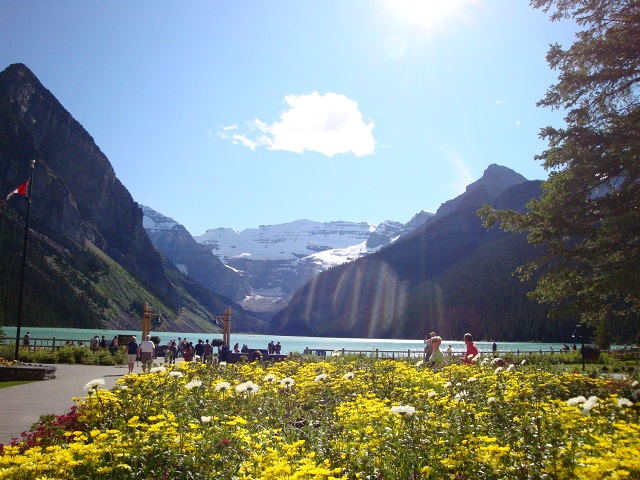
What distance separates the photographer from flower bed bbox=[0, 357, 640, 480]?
15.2ft

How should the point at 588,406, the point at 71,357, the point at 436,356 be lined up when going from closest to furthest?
the point at 588,406 < the point at 436,356 < the point at 71,357

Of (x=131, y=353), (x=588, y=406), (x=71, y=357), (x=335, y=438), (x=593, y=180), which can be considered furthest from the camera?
(x=71, y=357)

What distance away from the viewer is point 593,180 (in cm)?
1274

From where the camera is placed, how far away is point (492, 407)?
7.43 m

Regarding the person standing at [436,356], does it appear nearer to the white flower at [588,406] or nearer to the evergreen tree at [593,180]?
the evergreen tree at [593,180]

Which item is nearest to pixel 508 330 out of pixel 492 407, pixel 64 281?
pixel 64 281

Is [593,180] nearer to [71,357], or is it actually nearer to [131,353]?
[131,353]

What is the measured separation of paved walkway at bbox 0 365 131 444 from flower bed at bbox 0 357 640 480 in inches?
117

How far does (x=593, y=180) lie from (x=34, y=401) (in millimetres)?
15368

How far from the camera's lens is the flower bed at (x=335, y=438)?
464 centimetres

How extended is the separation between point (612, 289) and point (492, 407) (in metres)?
5.96

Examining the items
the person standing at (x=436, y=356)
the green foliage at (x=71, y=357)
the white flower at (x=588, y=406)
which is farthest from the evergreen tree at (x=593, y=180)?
the green foliage at (x=71, y=357)

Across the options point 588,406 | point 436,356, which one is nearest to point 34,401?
point 436,356

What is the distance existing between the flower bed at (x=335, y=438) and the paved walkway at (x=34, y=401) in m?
2.97
